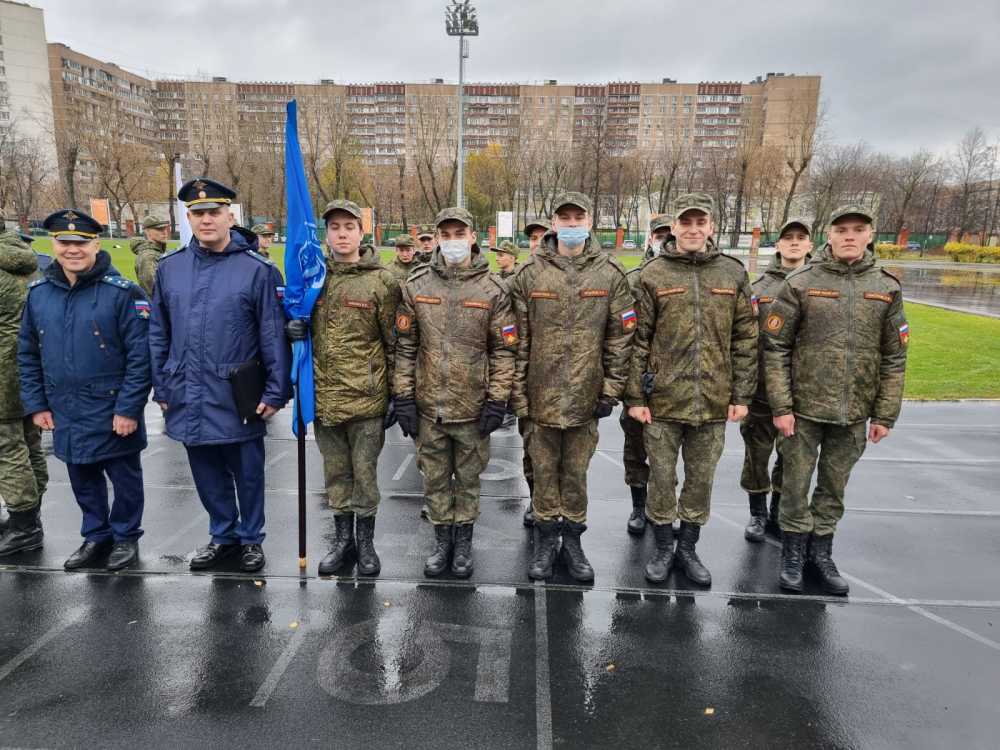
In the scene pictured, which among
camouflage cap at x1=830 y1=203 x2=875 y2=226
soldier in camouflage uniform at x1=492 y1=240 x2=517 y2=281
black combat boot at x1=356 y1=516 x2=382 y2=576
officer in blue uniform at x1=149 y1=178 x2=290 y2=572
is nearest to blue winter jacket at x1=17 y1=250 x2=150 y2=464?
officer in blue uniform at x1=149 y1=178 x2=290 y2=572

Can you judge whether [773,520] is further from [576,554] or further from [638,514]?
[576,554]

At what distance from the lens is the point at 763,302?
15.2 ft

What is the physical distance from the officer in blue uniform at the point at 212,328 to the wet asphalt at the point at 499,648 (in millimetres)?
1119

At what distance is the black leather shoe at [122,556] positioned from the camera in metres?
4.30

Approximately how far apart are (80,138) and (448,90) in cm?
6749

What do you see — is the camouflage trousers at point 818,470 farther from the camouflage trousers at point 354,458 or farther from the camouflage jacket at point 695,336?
the camouflage trousers at point 354,458

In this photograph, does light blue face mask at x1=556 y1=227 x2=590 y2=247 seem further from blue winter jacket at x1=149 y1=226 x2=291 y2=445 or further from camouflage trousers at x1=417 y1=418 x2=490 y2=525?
blue winter jacket at x1=149 y1=226 x2=291 y2=445

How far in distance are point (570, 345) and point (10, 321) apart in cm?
411

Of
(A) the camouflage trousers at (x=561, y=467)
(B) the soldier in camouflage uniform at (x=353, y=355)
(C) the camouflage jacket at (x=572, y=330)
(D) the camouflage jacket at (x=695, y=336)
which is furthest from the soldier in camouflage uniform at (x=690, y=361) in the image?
(B) the soldier in camouflage uniform at (x=353, y=355)

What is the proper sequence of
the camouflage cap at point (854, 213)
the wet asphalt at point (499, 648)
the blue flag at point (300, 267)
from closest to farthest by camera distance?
the wet asphalt at point (499, 648), the camouflage cap at point (854, 213), the blue flag at point (300, 267)

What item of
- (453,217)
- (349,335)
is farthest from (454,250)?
(349,335)

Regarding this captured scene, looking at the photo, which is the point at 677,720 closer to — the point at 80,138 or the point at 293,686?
the point at 293,686

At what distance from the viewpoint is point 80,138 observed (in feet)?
147

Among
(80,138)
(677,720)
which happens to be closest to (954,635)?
(677,720)
